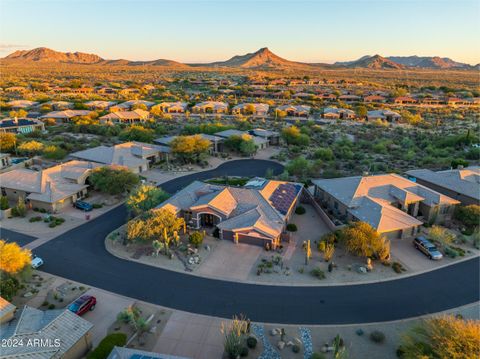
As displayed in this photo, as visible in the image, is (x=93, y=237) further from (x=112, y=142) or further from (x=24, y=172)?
(x=112, y=142)

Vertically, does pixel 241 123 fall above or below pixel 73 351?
above

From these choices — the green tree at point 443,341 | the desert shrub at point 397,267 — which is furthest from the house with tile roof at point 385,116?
the green tree at point 443,341

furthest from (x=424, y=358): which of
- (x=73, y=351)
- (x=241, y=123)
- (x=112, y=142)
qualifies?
(x=241, y=123)

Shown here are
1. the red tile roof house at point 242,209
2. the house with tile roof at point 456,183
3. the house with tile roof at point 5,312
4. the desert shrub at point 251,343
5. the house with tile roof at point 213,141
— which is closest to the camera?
the house with tile roof at point 5,312

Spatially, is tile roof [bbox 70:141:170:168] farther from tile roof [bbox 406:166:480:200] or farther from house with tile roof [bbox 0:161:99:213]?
tile roof [bbox 406:166:480:200]

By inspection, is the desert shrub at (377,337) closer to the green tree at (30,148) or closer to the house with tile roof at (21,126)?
the green tree at (30,148)

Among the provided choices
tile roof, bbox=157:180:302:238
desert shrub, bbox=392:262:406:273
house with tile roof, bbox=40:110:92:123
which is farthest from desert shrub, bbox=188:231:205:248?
house with tile roof, bbox=40:110:92:123

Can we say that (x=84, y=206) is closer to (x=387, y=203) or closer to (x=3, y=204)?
(x=3, y=204)
